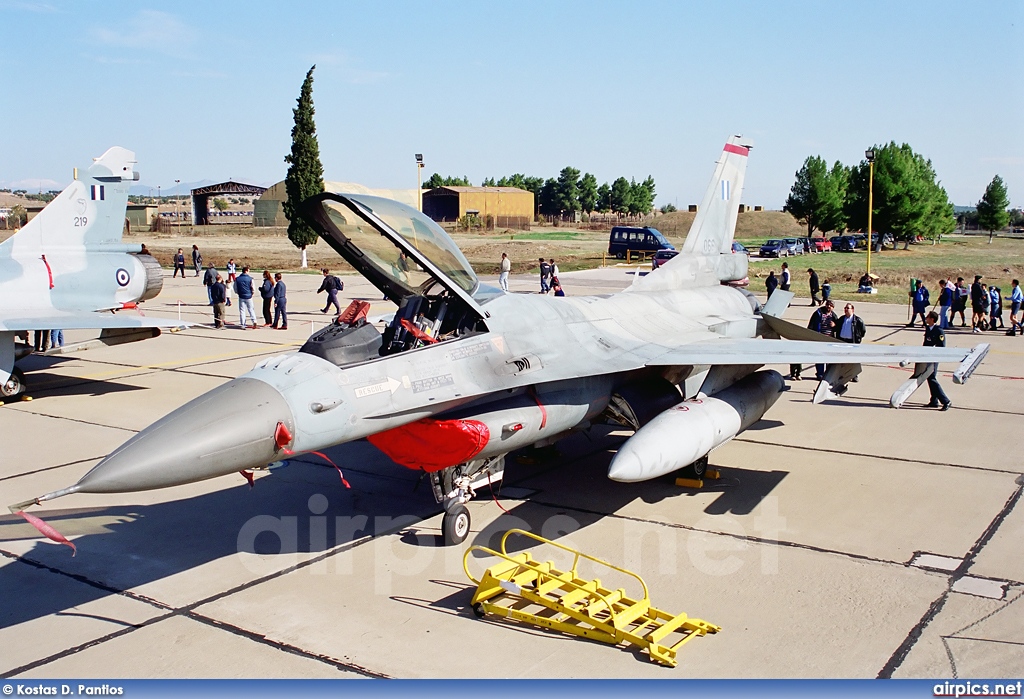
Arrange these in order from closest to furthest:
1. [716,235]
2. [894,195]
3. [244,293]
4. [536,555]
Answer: [536,555] → [716,235] → [244,293] → [894,195]

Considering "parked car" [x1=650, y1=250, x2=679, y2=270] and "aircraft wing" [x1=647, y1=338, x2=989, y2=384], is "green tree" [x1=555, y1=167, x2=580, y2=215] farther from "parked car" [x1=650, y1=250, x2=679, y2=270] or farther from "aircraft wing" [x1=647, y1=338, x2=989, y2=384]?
"aircraft wing" [x1=647, y1=338, x2=989, y2=384]

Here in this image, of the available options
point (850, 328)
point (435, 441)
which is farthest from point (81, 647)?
point (850, 328)

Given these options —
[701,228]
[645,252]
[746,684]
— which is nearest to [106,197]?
[701,228]

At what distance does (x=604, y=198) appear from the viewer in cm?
12350

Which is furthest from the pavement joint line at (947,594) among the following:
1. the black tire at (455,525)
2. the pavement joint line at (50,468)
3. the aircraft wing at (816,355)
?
the pavement joint line at (50,468)

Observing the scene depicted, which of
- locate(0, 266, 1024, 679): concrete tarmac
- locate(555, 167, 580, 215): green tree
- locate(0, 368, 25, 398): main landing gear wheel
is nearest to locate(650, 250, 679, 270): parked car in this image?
locate(0, 266, 1024, 679): concrete tarmac

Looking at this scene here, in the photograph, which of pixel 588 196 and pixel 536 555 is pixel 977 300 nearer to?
pixel 536 555

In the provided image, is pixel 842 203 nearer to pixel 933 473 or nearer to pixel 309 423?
pixel 933 473

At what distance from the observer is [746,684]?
5891mm

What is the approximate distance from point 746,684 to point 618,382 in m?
4.64

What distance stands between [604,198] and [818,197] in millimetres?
50787

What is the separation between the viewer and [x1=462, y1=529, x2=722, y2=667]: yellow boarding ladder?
6543 millimetres

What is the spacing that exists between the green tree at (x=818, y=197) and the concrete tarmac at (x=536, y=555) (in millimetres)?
65731

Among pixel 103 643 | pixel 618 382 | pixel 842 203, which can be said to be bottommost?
pixel 103 643
